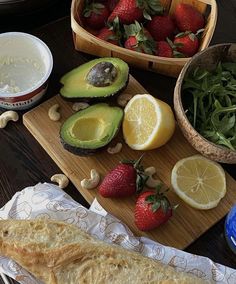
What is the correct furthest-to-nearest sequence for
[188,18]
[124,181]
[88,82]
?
[188,18] < [88,82] < [124,181]

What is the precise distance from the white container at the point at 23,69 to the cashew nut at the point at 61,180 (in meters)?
0.20

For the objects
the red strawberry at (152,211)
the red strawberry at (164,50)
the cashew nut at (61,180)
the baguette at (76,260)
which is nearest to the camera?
the baguette at (76,260)

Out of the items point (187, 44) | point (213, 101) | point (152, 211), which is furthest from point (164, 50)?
point (152, 211)

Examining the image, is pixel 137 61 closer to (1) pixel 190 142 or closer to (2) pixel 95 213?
(1) pixel 190 142

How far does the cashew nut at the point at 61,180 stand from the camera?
119 centimetres

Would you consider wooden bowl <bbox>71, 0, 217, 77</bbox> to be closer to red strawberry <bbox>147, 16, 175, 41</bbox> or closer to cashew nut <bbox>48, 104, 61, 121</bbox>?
red strawberry <bbox>147, 16, 175, 41</bbox>

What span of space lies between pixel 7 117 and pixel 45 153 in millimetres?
125

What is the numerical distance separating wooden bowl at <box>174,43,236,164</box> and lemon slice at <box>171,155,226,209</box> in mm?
25

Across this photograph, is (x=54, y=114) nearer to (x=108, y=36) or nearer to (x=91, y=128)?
(x=91, y=128)

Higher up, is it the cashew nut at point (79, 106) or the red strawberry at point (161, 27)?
the red strawberry at point (161, 27)

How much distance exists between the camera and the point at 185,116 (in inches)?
45.8

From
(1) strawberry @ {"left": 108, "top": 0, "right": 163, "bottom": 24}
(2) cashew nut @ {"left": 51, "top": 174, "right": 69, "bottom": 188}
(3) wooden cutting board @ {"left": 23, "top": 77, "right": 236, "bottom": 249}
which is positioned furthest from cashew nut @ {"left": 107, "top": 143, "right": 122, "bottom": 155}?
(1) strawberry @ {"left": 108, "top": 0, "right": 163, "bottom": 24}

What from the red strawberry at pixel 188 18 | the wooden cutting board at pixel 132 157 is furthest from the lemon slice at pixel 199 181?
the red strawberry at pixel 188 18

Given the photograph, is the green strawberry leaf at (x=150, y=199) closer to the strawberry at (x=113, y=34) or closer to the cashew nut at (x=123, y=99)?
the cashew nut at (x=123, y=99)
